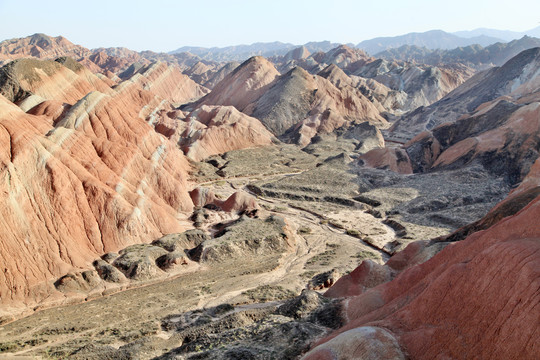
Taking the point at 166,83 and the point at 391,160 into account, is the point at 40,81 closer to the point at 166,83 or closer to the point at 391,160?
the point at 391,160

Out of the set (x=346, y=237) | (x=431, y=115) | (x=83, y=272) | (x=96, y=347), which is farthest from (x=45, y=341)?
(x=431, y=115)

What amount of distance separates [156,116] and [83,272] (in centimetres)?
4936

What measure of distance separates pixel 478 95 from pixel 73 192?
273 feet

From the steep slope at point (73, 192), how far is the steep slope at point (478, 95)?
58258mm

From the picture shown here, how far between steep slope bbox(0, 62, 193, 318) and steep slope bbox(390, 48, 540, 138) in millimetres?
58258

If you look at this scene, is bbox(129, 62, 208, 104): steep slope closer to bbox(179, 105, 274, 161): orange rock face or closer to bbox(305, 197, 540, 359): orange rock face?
bbox(179, 105, 274, 161): orange rock face

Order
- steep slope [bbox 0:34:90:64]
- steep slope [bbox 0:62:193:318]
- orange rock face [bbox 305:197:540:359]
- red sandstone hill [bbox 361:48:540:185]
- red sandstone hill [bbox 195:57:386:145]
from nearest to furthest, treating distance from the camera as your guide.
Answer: orange rock face [bbox 305:197:540:359] < steep slope [bbox 0:62:193:318] < red sandstone hill [bbox 361:48:540:185] < red sandstone hill [bbox 195:57:386:145] < steep slope [bbox 0:34:90:64]

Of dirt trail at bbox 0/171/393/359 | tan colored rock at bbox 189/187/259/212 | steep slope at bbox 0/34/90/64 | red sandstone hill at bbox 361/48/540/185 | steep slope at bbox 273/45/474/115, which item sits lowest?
dirt trail at bbox 0/171/393/359

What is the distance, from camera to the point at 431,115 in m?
87.0

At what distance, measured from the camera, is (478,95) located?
8762 centimetres

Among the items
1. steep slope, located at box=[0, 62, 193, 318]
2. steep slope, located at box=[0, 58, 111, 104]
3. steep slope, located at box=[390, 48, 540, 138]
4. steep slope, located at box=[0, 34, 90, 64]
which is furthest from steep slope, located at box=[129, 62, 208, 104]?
steep slope, located at box=[0, 62, 193, 318]

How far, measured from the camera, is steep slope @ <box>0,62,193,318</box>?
23.6 meters

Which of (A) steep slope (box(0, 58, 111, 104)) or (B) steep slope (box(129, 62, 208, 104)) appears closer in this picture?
(A) steep slope (box(0, 58, 111, 104))

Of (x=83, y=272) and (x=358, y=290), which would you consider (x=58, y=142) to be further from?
(x=358, y=290)
